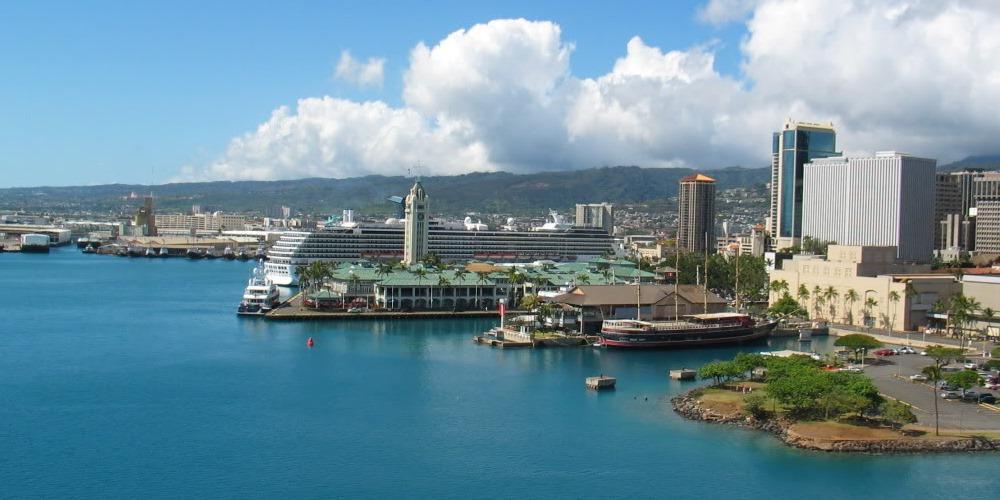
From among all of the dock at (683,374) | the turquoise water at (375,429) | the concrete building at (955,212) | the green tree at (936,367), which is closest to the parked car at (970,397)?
the green tree at (936,367)

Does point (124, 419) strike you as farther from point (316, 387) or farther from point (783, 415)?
point (783, 415)

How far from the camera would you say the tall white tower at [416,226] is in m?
100

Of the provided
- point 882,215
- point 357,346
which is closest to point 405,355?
point 357,346

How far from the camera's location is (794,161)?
140125 mm

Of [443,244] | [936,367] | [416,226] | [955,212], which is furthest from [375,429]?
[955,212]

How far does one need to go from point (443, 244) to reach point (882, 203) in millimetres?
51097

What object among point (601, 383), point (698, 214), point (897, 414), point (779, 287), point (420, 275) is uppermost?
point (698, 214)

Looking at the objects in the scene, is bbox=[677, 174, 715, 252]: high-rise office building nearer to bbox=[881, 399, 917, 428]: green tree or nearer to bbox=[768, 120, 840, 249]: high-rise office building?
bbox=[768, 120, 840, 249]: high-rise office building

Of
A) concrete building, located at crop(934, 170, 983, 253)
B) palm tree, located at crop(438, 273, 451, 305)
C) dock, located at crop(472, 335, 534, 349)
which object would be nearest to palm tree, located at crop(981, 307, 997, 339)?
dock, located at crop(472, 335, 534, 349)

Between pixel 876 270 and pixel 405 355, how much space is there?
29.7 metres

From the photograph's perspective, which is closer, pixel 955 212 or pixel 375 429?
pixel 375 429

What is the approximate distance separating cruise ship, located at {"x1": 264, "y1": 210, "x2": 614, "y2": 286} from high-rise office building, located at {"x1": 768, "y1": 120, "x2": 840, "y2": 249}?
33990 mm

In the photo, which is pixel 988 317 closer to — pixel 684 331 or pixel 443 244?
pixel 684 331

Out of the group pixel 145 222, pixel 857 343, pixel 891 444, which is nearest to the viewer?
pixel 891 444
